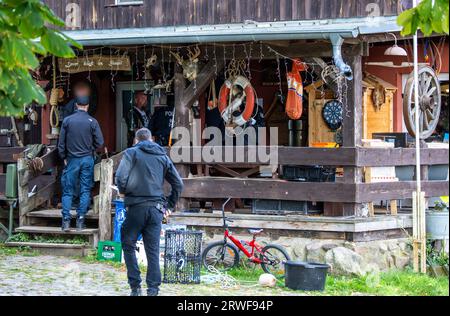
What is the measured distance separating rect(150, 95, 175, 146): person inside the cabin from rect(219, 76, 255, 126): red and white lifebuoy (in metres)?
1.74

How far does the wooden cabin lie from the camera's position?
44.0ft

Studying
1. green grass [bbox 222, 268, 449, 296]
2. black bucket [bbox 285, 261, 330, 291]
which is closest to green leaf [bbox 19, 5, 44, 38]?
black bucket [bbox 285, 261, 330, 291]

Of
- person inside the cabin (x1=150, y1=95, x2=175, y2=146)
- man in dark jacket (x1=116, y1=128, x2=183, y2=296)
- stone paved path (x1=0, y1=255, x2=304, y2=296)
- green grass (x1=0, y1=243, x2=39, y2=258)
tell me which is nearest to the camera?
man in dark jacket (x1=116, y1=128, x2=183, y2=296)

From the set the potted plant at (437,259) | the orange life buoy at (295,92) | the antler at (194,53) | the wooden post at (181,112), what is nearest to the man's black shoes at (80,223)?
the wooden post at (181,112)

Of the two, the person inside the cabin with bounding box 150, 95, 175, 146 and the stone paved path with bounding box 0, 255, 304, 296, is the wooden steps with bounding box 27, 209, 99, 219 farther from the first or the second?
the person inside the cabin with bounding box 150, 95, 175, 146

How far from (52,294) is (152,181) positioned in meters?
1.95

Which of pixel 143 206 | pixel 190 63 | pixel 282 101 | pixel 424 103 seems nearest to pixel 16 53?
pixel 143 206

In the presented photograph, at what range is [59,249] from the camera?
1398 cm

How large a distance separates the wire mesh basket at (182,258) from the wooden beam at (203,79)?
3.27m

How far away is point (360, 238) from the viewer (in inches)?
523

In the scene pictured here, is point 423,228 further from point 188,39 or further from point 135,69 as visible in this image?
point 135,69

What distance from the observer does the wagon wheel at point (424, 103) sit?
13711 millimetres
